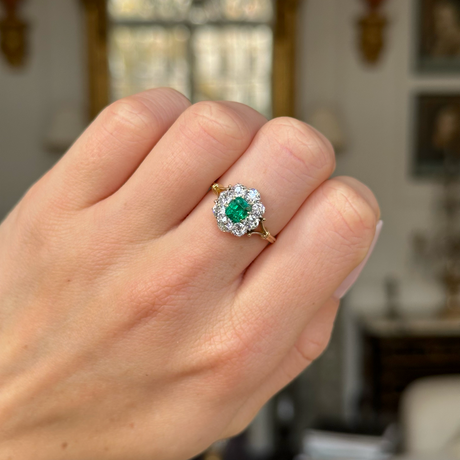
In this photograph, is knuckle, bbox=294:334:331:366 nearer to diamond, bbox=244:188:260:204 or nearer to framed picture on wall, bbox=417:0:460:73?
diamond, bbox=244:188:260:204

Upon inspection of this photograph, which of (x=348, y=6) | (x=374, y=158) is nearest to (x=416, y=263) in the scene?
(x=374, y=158)

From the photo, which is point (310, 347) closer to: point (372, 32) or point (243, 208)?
point (243, 208)

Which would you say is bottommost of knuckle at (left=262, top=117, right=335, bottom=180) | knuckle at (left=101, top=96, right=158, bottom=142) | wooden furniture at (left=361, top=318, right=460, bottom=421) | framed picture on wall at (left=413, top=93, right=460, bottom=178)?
wooden furniture at (left=361, top=318, right=460, bottom=421)


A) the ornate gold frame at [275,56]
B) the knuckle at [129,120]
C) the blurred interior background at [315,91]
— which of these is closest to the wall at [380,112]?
the blurred interior background at [315,91]

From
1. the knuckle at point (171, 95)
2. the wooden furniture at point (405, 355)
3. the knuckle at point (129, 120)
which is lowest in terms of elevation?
the wooden furniture at point (405, 355)

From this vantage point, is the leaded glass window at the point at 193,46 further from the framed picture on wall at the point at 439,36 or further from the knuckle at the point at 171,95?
the knuckle at the point at 171,95

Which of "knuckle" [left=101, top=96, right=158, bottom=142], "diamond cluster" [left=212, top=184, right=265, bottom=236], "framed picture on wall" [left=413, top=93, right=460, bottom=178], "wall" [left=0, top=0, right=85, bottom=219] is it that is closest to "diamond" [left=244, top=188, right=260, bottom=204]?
"diamond cluster" [left=212, top=184, right=265, bottom=236]

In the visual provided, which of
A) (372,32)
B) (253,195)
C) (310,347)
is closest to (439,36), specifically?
(372,32)
